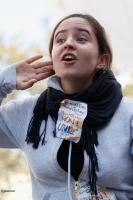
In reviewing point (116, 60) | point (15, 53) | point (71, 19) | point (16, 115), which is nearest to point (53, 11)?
point (15, 53)

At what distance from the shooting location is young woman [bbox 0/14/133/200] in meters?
0.82

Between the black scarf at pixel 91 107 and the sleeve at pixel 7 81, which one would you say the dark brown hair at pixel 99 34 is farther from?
the sleeve at pixel 7 81

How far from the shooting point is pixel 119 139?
0.85 m

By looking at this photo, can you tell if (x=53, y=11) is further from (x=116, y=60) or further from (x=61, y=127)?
(x=61, y=127)

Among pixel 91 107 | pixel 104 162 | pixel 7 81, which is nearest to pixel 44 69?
pixel 7 81

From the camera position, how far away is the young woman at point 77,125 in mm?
819

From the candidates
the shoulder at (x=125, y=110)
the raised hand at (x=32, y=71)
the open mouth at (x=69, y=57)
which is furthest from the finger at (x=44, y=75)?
the shoulder at (x=125, y=110)

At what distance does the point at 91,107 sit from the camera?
34.6 inches

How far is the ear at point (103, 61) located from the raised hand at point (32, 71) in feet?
0.47

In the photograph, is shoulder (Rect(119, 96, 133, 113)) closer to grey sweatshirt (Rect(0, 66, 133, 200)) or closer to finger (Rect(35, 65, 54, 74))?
grey sweatshirt (Rect(0, 66, 133, 200))

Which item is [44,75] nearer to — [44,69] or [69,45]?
[44,69]

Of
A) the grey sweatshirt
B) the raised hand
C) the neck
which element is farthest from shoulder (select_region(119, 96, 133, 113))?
the raised hand

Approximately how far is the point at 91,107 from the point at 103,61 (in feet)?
0.65

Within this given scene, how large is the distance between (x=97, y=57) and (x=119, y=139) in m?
0.26
